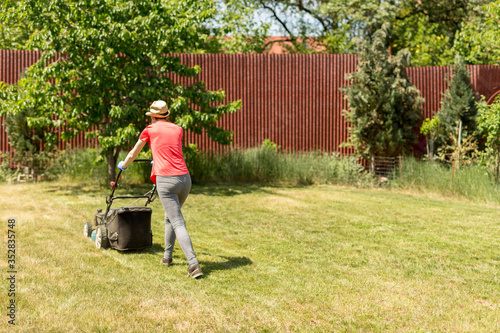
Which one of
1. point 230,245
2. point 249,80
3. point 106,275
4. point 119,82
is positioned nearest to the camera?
point 106,275

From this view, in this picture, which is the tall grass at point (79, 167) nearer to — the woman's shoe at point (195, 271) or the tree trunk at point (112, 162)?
the tree trunk at point (112, 162)

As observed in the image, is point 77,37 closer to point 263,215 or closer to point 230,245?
point 263,215

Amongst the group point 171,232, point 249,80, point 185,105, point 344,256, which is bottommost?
point 344,256

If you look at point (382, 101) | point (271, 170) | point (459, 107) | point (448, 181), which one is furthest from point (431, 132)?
point (271, 170)

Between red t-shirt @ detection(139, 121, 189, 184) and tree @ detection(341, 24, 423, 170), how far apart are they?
997 centimetres

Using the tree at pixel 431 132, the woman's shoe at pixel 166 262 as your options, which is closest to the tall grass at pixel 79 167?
the woman's shoe at pixel 166 262

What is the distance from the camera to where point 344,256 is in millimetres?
6848

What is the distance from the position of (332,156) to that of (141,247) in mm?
10187

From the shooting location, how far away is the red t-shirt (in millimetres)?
5789

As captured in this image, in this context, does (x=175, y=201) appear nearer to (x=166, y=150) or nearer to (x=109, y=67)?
(x=166, y=150)

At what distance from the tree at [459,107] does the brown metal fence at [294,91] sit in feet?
4.78

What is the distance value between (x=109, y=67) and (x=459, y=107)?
9.62 meters

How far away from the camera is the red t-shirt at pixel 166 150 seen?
5789 mm

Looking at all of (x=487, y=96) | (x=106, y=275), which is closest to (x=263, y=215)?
(x=106, y=275)
